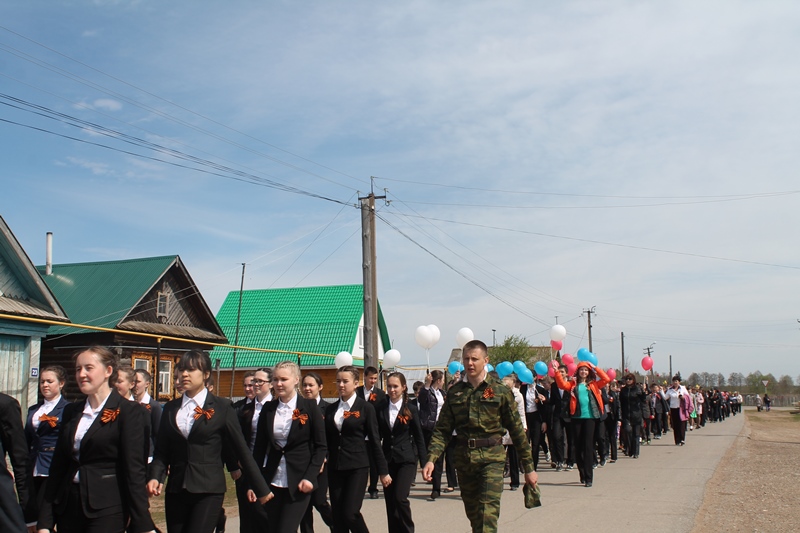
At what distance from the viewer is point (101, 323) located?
24.2 meters

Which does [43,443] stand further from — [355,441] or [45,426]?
[355,441]

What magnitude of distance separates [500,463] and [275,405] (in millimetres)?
1953

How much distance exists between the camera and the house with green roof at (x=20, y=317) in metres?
17.2

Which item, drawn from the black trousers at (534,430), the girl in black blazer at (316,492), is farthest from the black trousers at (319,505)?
the black trousers at (534,430)

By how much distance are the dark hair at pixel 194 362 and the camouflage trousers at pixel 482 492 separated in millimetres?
2294

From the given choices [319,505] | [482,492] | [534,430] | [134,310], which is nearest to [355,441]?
[319,505]

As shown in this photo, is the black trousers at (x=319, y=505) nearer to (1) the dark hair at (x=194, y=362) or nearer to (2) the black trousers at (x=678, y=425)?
(1) the dark hair at (x=194, y=362)

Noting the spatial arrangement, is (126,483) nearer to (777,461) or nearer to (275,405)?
(275,405)

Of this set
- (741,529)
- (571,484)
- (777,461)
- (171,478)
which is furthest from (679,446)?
(171,478)

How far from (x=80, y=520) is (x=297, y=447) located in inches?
79.6

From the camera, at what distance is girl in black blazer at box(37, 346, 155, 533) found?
4512 mm

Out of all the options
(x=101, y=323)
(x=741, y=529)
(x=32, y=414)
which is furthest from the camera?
(x=101, y=323)

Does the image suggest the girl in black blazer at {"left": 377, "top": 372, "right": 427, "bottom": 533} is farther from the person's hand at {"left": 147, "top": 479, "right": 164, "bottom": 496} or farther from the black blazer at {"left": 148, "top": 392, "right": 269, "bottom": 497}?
the person's hand at {"left": 147, "top": 479, "right": 164, "bottom": 496}

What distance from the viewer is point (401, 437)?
28.1 ft
